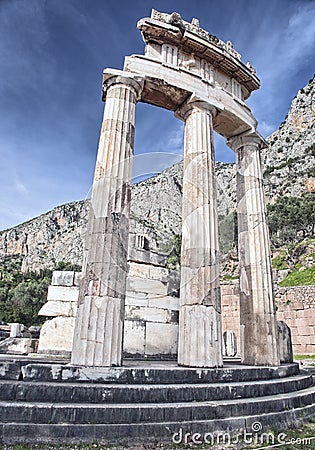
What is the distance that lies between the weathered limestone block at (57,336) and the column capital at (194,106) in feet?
24.6

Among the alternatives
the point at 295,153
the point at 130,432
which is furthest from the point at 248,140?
the point at 295,153

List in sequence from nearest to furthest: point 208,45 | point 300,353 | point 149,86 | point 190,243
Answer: point 190,243, point 149,86, point 208,45, point 300,353

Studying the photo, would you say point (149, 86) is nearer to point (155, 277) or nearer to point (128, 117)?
point (128, 117)

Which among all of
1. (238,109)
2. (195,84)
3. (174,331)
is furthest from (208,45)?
(174,331)

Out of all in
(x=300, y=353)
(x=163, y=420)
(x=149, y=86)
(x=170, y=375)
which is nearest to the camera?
(x=163, y=420)

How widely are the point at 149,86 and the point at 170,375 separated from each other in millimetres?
8079

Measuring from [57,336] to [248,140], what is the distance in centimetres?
944

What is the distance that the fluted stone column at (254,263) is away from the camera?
9047mm

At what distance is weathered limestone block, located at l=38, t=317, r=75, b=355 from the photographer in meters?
9.08

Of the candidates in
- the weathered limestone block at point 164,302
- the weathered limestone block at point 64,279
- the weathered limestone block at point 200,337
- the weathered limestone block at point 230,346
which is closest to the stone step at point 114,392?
the weathered limestone block at point 200,337

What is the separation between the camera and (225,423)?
5.06 m

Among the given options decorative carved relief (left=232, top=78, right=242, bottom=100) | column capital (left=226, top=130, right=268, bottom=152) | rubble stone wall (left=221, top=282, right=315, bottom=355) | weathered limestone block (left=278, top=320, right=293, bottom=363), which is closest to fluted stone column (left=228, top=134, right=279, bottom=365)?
column capital (left=226, top=130, right=268, bottom=152)

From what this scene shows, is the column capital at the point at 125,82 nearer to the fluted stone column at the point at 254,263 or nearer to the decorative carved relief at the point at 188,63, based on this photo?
the decorative carved relief at the point at 188,63
